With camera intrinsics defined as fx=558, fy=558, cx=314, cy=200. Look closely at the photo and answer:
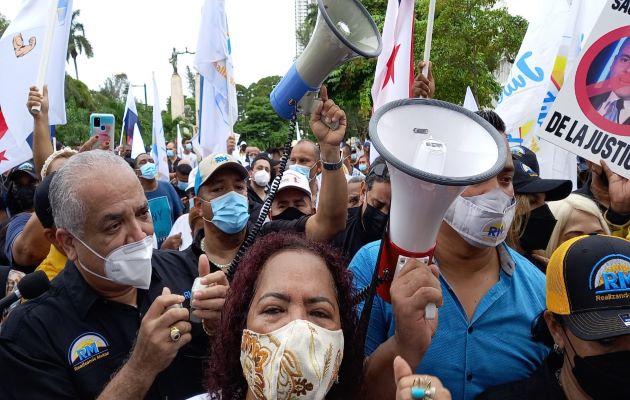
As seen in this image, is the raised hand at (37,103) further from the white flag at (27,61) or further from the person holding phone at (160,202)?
the person holding phone at (160,202)

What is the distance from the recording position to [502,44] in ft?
64.1

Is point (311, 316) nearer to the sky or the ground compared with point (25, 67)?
nearer to the sky

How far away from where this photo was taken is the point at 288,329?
167 centimetres

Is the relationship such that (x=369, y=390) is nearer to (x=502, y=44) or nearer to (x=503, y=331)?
(x=503, y=331)

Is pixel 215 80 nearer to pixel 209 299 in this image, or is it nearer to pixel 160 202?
pixel 160 202

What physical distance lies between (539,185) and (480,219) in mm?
1073

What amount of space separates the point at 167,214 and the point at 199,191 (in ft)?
9.14

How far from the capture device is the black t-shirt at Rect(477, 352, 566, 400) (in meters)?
1.89

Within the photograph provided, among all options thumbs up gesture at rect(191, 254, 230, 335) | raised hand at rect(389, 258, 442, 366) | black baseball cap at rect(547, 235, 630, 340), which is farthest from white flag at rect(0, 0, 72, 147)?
black baseball cap at rect(547, 235, 630, 340)

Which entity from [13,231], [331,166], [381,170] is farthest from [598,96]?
[13,231]

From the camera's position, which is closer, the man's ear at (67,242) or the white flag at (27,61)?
the man's ear at (67,242)

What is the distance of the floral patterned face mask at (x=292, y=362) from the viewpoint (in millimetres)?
1608

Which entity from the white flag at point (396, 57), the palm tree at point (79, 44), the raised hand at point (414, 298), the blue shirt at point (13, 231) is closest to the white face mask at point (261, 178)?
the white flag at point (396, 57)

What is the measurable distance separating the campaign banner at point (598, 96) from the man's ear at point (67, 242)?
2.40m
